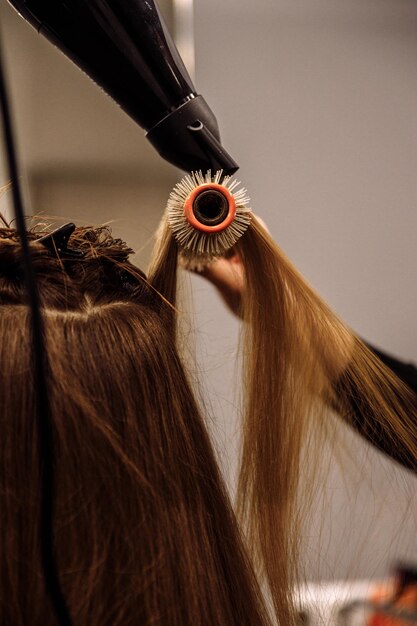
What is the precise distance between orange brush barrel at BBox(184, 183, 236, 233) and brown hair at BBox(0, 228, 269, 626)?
0.30ft

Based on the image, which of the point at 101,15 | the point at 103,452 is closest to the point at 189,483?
the point at 103,452

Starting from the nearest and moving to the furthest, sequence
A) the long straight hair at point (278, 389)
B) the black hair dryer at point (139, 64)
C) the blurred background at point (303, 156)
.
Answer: the black hair dryer at point (139, 64), the long straight hair at point (278, 389), the blurred background at point (303, 156)

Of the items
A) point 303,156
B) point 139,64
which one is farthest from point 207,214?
point 303,156

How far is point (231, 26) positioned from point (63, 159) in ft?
1.33

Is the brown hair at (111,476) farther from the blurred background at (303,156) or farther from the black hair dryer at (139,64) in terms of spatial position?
the blurred background at (303,156)

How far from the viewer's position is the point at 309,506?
0.64m

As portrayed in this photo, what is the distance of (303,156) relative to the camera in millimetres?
1157

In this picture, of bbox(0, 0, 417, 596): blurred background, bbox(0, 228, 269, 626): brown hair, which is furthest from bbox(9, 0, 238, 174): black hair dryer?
bbox(0, 0, 417, 596): blurred background

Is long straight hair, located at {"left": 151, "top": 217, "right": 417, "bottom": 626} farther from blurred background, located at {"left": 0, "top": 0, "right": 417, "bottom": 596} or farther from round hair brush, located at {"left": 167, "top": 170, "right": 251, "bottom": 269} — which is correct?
blurred background, located at {"left": 0, "top": 0, "right": 417, "bottom": 596}

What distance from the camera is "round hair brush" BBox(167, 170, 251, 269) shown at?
1.64 ft

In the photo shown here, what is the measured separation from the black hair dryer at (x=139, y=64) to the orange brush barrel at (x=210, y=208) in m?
0.02

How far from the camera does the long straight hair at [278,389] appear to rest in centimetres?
58

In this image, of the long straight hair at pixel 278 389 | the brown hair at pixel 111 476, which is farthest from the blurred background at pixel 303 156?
the brown hair at pixel 111 476

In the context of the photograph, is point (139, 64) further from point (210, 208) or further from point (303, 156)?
point (303, 156)
